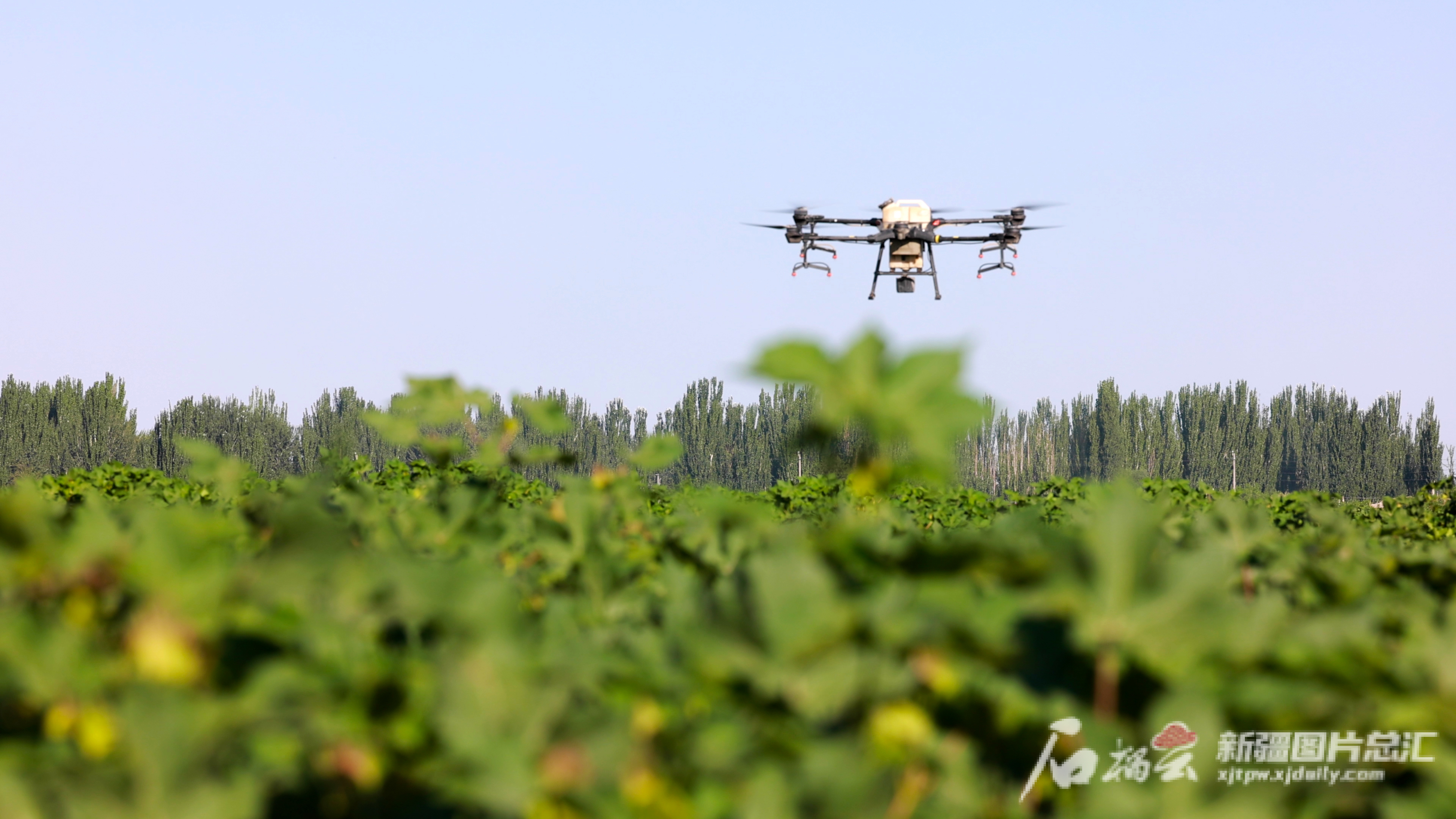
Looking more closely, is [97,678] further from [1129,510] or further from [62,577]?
[1129,510]

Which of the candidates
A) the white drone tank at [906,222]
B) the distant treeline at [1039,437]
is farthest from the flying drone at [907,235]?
the distant treeline at [1039,437]

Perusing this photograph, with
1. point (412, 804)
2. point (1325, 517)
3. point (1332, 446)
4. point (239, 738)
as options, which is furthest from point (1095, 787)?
point (1332, 446)

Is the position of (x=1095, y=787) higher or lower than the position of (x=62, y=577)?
lower

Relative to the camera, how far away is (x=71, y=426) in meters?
51.7

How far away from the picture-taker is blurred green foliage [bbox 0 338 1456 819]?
2.43 feet

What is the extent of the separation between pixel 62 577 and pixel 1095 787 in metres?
0.79

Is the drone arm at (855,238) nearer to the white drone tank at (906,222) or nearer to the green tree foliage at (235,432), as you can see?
the white drone tank at (906,222)

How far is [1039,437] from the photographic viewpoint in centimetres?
6328

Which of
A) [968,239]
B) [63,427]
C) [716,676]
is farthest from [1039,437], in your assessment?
[716,676]

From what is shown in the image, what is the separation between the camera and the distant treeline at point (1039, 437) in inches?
2115

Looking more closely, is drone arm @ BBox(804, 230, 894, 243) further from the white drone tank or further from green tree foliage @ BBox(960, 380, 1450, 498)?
green tree foliage @ BBox(960, 380, 1450, 498)

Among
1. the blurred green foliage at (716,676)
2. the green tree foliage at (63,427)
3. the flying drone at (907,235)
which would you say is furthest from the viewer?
the green tree foliage at (63,427)

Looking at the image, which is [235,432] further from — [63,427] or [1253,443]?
[1253,443]

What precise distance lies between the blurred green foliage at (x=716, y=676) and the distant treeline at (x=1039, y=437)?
A: 170ft
